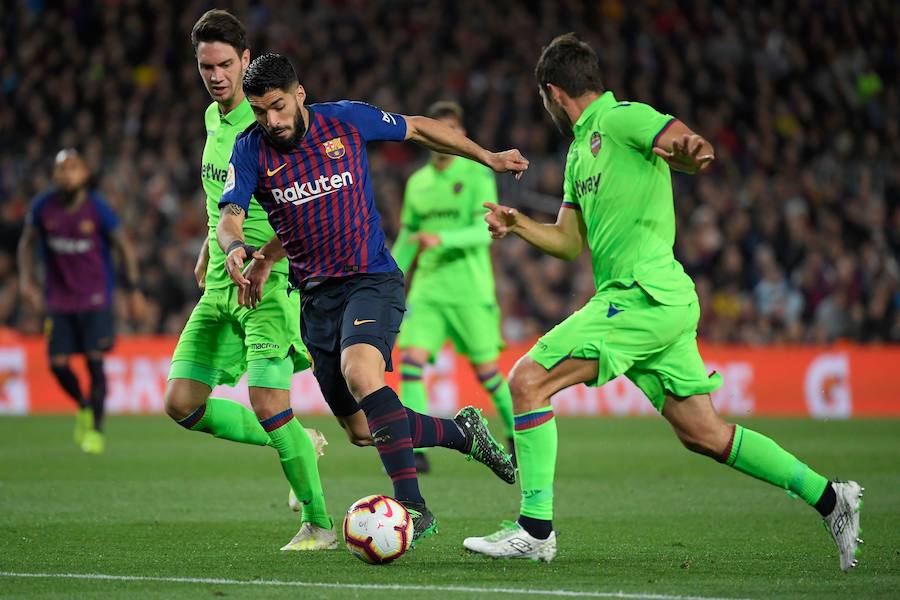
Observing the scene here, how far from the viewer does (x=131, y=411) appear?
58.2 ft

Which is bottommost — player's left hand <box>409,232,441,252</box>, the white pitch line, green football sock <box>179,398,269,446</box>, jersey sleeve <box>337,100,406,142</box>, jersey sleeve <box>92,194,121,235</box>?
the white pitch line

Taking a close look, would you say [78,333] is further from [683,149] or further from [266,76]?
[683,149]

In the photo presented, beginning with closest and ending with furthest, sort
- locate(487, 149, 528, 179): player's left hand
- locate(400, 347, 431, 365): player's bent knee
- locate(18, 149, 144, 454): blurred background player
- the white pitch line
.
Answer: the white pitch line < locate(487, 149, 528, 179): player's left hand < locate(400, 347, 431, 365): player's bent knee < locate(18, 149, 144, 454): blurred background player

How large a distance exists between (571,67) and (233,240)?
5.78 ft

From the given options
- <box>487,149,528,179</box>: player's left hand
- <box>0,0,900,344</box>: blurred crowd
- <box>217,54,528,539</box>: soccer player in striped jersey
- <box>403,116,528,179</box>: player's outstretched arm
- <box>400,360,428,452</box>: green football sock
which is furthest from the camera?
<box>0,0,900,344</box>: blurred crowd

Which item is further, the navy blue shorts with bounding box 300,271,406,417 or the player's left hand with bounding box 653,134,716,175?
the navy blue shorts with bounding box 300,271,406,417

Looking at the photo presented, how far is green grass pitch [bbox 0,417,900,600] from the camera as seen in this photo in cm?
538

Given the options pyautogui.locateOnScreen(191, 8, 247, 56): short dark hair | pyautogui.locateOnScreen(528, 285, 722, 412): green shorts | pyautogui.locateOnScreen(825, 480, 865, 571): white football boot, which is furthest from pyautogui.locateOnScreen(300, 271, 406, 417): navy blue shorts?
pyautogui.locateOnScreen(825, 480, 865, 571): white football boot

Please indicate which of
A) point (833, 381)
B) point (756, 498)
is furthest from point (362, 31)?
point (756, 498)

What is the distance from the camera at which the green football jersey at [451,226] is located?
10.8 m

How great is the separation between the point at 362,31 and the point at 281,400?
16.0m

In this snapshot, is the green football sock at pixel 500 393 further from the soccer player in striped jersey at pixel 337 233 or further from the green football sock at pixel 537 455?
the green football sock at pixel 537 455

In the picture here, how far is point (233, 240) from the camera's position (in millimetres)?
6164

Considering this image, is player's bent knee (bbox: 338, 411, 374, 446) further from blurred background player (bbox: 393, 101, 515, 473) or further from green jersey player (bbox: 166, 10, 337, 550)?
blurred background player (bbox: 393, 101, 515, 473)
